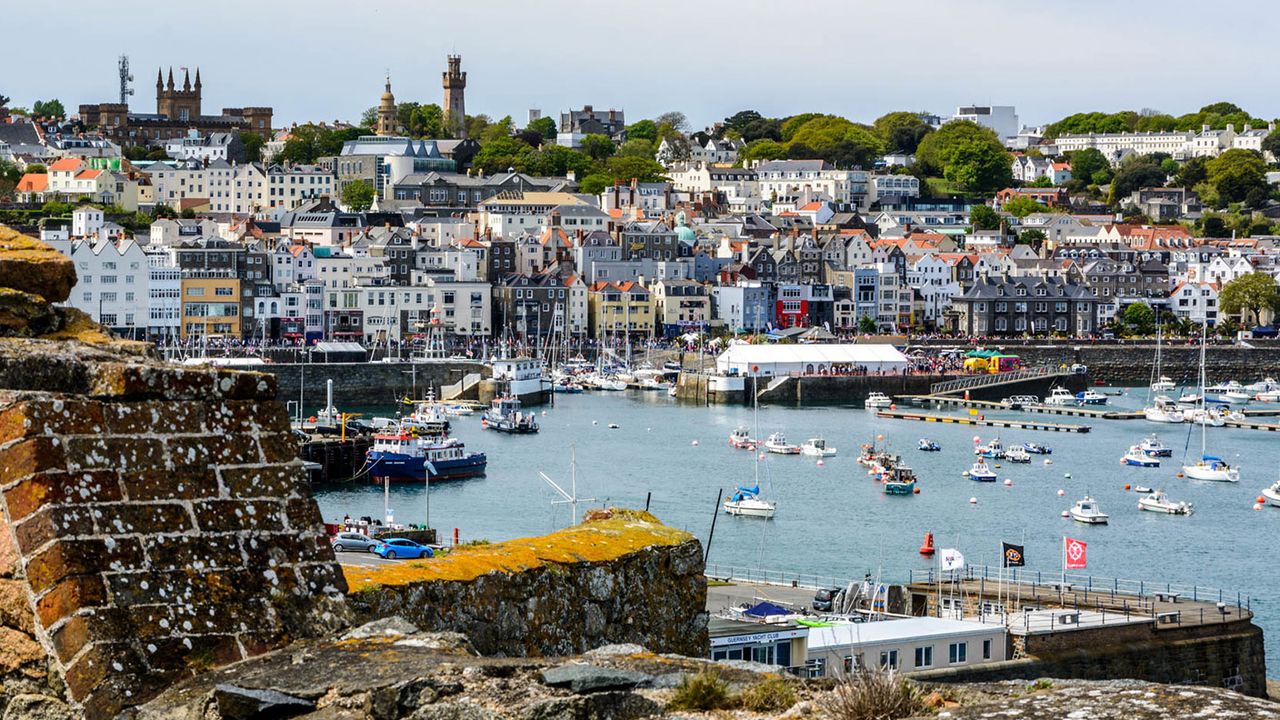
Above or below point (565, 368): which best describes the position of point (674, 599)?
above

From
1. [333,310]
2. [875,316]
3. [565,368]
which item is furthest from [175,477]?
[875,316]

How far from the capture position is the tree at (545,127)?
13325 centimetres

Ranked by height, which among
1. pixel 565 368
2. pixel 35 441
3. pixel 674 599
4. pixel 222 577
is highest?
pixel 35 441

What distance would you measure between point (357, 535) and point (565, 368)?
138 feet

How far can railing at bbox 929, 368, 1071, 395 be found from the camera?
206 feet

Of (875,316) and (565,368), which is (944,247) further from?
(565,368)

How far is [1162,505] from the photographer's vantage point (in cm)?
3531

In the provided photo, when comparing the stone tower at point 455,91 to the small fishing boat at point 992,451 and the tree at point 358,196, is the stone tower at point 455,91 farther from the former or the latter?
the small fishing boat at point 992,451

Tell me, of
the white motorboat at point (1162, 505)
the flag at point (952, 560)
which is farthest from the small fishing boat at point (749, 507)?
the flag at point (952, 560)

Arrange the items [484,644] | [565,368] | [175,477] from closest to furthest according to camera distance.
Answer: [175,477] < [484,644] < [565,368]

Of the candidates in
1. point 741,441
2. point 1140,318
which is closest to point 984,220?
point 1140,318

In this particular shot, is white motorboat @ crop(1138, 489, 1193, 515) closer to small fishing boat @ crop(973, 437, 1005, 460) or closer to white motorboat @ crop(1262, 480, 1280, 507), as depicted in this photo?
white motorboat @ crop(1262, 480, 1280, 507)

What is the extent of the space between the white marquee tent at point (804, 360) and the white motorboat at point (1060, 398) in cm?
475

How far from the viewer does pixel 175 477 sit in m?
3.51
